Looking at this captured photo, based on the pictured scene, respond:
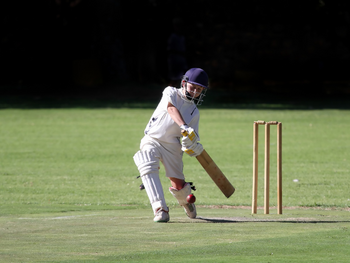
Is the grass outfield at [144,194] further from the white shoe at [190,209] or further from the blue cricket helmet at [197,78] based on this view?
the blue cricket helmet at [197,78]

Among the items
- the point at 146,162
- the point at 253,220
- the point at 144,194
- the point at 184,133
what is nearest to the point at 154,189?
the point at 146,162

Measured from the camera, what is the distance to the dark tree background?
24625 millimetres

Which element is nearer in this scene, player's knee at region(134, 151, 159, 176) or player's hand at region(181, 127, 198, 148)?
player's hand at region(181, 127, 198, 148)

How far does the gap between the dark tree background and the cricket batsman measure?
18503 millimetres

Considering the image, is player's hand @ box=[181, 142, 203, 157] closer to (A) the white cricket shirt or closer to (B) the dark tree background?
(A) the white cricket shirt

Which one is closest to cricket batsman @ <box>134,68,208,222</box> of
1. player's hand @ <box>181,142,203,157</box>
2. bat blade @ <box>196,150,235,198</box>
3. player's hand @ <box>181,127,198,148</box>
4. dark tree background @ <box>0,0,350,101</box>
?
player's hand @ <box>181,142,203,157</box>

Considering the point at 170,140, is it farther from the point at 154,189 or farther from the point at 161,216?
the point at 161,216

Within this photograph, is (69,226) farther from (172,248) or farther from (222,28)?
(222,28)

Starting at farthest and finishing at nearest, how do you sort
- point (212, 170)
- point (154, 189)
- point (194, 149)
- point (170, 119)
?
point (212, 170) → point (170, 119) → point (154, 189) → point (194, 149)

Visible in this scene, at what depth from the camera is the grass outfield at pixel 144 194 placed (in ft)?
14.7

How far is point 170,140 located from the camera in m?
6.05

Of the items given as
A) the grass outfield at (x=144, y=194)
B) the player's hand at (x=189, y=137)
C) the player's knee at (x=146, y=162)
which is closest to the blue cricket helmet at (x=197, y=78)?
the player's hand at (x=189, y=137)

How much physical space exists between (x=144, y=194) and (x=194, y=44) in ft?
54.9

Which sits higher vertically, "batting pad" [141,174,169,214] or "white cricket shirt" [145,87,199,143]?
"white cricket shirt" [145,87,199,143]
